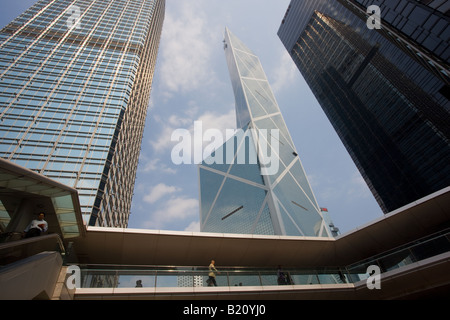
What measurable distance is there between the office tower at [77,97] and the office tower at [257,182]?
17402 millimetres

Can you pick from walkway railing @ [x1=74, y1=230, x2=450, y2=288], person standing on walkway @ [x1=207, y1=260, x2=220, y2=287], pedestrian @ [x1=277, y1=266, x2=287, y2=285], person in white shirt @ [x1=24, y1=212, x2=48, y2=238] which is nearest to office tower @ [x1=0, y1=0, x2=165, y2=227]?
walkway railing @ [x1=74, y1=230, x2=450, y2=288]

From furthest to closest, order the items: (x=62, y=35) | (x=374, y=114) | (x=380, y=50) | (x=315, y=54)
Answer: (x=315, y=54) → (x=374, y=114) → (x=62, y=35) → (x=380, y=50)

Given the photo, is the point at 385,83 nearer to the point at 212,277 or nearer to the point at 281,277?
the point at 281,277

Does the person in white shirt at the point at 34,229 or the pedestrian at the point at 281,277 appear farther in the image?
the pedestrian at the point at 281,277

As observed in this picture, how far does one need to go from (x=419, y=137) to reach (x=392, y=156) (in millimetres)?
8765

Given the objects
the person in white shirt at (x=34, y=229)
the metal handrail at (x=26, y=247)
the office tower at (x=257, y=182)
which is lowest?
the metal handrail at (x=26, y=247)

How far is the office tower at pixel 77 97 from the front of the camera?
116 feet

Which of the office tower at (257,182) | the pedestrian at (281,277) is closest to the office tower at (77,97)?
the office tower at (257,182)

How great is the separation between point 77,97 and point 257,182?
1361 inches

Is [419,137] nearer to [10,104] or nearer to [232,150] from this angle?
[232,150]

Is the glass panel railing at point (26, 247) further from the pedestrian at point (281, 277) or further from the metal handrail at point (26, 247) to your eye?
the pedestrian at point (281, 277)

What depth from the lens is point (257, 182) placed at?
1510 inches
